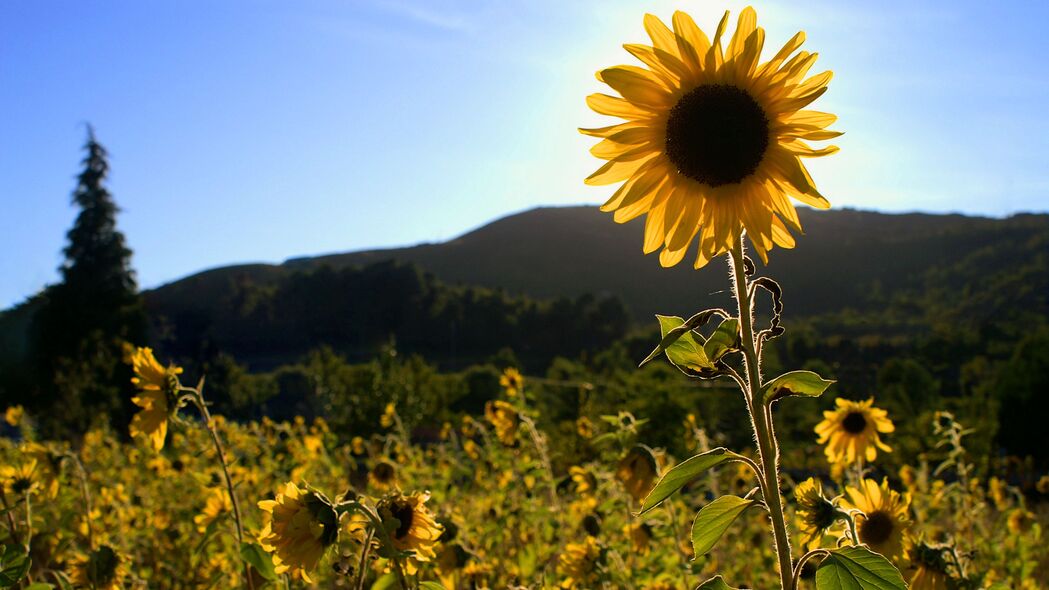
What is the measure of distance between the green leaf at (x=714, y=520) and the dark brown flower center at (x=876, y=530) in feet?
3.61

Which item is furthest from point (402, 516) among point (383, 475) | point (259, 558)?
point (383, 475)

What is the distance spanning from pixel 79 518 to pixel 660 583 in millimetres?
3756

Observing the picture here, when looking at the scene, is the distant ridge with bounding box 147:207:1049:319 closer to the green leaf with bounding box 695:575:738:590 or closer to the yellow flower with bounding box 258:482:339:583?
the yellow flower with bounding box 258:482:339:583

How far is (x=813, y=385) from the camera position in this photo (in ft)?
3.84

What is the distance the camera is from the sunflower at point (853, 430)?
3494 millimetres

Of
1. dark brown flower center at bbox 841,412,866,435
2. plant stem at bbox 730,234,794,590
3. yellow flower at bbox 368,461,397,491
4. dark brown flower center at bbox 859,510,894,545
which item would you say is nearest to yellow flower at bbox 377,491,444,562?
plant stem at bbox 730,234,794,590

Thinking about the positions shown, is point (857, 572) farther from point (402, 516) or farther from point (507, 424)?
point (507, 424)

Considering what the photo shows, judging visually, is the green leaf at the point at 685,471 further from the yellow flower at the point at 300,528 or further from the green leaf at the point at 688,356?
the yellow flower at the point at 300,528

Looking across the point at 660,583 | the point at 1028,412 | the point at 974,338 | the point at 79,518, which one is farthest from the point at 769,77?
the point at 974,338

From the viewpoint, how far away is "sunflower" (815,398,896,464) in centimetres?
349

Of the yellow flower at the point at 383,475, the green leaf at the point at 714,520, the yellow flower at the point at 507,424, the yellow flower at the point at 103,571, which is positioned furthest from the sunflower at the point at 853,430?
the yellow flower at the point at 103,571

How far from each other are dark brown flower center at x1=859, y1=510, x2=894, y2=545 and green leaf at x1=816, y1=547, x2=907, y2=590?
113 centimetres

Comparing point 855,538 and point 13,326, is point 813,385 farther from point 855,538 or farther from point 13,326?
point 13,326

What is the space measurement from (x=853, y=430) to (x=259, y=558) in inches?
108
